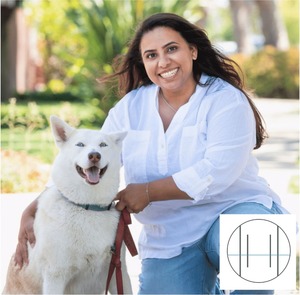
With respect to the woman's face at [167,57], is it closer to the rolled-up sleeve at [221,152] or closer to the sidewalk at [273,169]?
the rolled-up sleeve at [221,152]

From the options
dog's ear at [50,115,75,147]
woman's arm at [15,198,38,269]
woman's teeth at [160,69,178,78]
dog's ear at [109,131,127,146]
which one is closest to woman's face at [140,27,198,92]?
woman's teeth at [160,69,178,78]

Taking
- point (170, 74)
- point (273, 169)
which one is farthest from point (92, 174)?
point (273, 169)

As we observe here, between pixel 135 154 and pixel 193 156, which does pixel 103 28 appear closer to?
pixel 135 154

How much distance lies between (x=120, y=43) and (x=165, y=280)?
7.32m

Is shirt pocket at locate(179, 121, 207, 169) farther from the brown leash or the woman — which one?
the brown leash

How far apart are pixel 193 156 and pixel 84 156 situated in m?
0.66

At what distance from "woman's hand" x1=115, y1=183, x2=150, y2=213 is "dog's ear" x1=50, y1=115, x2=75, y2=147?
0.33 m

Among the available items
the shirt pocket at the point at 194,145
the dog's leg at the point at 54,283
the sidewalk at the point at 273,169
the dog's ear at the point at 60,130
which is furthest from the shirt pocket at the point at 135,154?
the sidewalk at the point at 273,169

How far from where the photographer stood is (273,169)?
953 cm

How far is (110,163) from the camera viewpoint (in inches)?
129

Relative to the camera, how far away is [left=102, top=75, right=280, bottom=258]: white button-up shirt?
11.6ft

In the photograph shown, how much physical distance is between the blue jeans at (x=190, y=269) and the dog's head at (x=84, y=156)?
626 millimetres

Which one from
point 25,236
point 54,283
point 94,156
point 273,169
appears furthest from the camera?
point 273,169

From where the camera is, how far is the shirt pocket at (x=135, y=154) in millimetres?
3707
